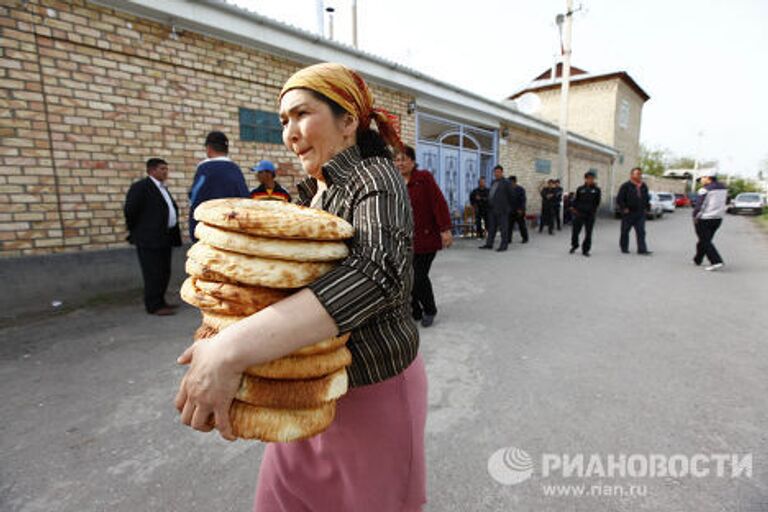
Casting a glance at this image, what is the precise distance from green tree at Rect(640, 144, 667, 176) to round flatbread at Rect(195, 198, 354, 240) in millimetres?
61179

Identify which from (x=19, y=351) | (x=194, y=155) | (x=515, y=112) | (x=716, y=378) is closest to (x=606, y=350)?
(x=716, y=378)

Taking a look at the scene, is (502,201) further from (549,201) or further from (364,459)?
(364,459)

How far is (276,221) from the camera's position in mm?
729

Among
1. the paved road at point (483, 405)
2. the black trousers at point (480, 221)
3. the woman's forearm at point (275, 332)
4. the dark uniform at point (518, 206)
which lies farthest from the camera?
the black trousers at point (480, 221)

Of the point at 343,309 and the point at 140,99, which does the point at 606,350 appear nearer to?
the point at 343,309

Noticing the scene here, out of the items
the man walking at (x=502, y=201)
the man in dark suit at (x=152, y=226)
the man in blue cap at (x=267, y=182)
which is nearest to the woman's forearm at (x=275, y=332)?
the man in dark suit at (x=152, y=226)

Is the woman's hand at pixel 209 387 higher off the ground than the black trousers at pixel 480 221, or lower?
higher

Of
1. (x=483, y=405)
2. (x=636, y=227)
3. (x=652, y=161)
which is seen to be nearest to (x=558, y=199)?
(x=636, y=227)

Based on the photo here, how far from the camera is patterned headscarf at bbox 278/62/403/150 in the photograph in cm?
99

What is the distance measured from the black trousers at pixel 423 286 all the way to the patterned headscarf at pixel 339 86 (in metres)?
3.27

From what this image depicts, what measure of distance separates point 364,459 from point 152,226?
4659 millimetres

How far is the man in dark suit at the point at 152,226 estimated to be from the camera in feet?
15.3

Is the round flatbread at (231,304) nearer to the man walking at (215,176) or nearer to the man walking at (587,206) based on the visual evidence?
the man walking at (215,176)

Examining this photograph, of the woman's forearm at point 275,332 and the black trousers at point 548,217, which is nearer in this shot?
the woman's forearm at point 275,332
